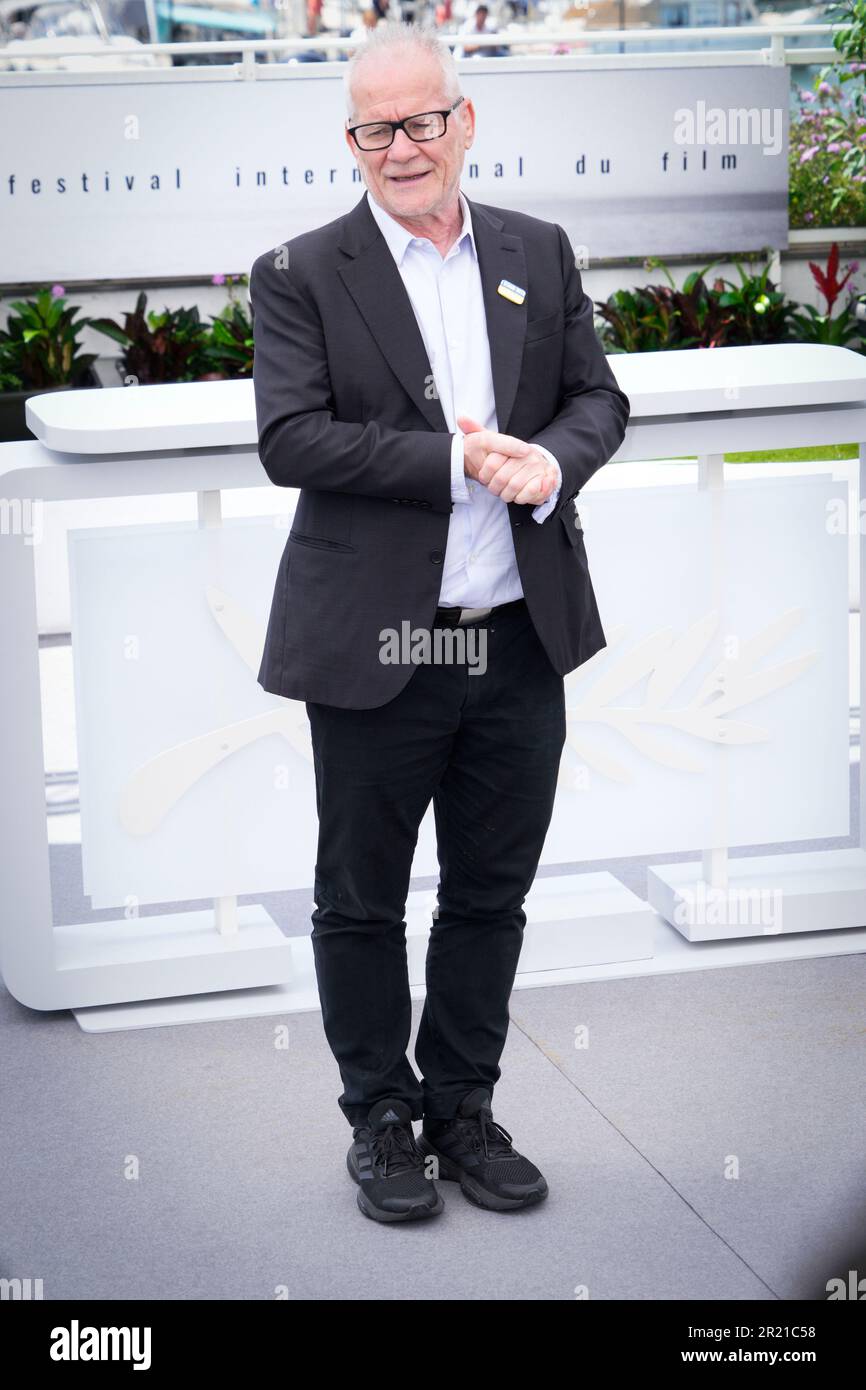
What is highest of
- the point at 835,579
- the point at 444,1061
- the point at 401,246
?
Answer: the point at 401,246

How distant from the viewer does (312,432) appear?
86.0 inches

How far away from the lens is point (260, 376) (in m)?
2.27

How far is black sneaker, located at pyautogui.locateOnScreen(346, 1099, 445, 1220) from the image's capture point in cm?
245

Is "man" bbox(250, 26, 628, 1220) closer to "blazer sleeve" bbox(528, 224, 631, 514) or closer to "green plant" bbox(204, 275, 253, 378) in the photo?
"blazer sleeve" bbox(528, 224, 631, 514)

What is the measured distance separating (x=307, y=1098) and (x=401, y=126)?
5.56 feet

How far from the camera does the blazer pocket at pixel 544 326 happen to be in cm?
233

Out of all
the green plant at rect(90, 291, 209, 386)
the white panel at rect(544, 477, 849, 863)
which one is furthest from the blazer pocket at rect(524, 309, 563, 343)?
the green plant at rect(90, 291, 209, 386)

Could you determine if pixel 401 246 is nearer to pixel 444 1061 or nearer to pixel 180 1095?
pixel 444 1061

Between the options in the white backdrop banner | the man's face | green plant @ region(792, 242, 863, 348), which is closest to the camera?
the man's face

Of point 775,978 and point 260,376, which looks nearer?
point 260,376

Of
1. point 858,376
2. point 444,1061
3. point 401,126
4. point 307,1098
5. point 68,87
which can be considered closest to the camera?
point 401,126

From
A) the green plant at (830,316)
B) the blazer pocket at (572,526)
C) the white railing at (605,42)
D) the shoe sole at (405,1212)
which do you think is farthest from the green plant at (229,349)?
the shoe sole at (405,1212)

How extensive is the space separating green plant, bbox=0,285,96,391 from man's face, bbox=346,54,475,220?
6110 millimetres

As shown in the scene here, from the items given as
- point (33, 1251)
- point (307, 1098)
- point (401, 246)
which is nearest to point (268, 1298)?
point (33, 1251)
